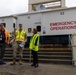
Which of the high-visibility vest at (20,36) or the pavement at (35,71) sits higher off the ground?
the high-visibility vest at (20,36)

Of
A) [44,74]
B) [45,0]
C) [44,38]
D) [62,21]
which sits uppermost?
[45,0]

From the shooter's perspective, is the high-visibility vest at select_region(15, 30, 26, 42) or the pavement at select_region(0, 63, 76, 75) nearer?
the pavement at select_region(0, 63, 76, 75)

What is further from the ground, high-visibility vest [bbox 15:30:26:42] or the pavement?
high-visibility vest [bbox 15:30:26:42]

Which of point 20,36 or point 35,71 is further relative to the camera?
point 20,36

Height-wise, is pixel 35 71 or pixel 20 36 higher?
pixel 20 36

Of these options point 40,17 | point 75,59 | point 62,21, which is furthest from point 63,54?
point 40,17

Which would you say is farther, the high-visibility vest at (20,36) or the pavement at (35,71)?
the high-visibility vest at (20,36)

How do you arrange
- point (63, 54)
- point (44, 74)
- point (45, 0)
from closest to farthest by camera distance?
point (44, 74) < point (63, 54) < point (45, 0)

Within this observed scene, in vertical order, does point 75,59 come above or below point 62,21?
below

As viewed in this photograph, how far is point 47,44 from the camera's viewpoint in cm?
1636

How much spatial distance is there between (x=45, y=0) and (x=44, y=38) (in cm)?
899

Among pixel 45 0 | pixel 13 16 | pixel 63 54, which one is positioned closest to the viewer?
pixel 63 54

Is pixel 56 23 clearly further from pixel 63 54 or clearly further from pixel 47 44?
pixel 63 54

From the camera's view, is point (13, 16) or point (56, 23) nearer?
point (56, 23)
